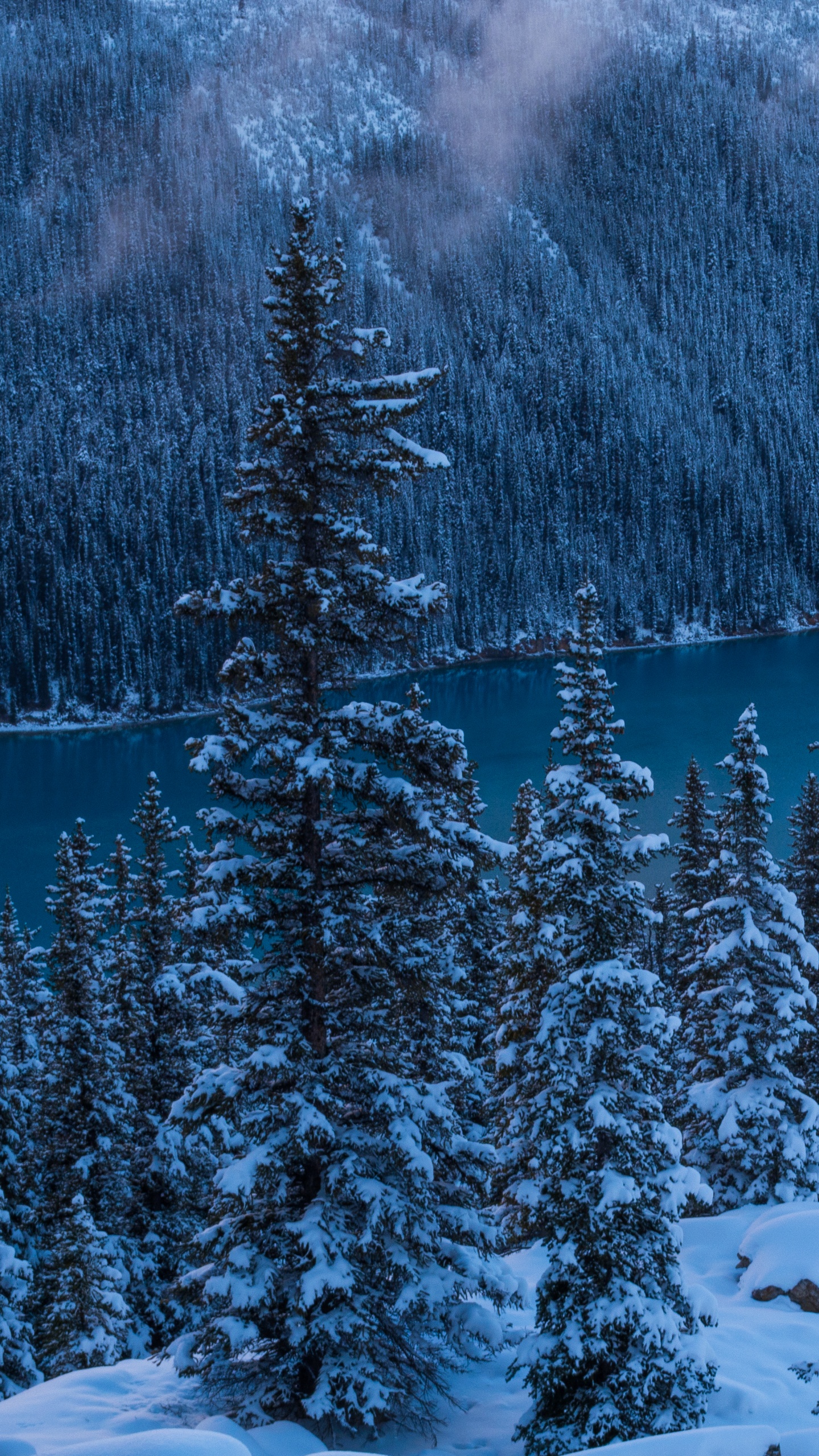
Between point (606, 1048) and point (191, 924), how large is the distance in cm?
Answer: 451

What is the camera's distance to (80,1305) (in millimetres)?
17562

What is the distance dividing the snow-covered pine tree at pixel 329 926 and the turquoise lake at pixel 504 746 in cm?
4218

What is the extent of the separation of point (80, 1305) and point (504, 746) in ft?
278

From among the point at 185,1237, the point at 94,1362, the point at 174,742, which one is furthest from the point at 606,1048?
the point at 174,742

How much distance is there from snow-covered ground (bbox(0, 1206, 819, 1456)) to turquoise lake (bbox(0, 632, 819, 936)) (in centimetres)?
3852

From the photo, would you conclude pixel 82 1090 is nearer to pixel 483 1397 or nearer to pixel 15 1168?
pixel 15 1168

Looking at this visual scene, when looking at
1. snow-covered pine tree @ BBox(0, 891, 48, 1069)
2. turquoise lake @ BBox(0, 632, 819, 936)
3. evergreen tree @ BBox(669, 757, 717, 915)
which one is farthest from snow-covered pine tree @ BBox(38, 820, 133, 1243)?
turquoise lake @ BBox(0, 632, 819, 936)

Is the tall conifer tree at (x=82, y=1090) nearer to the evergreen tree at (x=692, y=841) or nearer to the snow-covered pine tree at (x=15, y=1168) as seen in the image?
the snow-covered pine tree at (x=15, y=1168)

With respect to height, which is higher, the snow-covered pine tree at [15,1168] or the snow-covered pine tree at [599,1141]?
the snow-covered pine tree at [599,1141]

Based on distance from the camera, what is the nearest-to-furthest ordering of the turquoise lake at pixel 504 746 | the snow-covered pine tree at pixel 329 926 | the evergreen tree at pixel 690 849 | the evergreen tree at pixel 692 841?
the snow-covered pine tree at pixel 329 926, the evergreen tree at pixel 690 849, the evergreen tree at pixel 692 841, the turquoise lake at pixel 504 746

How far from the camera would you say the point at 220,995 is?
1110 cm

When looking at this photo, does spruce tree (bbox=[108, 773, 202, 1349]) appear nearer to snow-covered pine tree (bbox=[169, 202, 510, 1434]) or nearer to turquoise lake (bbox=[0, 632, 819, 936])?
snow-covered pine tree (bbox=[169, 202, 510, 1434])

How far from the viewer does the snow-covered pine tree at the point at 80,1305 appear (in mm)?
17141

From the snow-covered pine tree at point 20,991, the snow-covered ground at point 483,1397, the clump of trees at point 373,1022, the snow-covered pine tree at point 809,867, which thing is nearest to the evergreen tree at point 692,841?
the snow-covered pine tree at point 809,867
